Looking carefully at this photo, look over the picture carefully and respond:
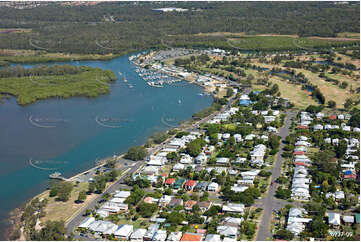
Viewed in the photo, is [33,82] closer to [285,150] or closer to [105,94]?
[105,94]

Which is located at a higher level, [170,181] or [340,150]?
[340,150]

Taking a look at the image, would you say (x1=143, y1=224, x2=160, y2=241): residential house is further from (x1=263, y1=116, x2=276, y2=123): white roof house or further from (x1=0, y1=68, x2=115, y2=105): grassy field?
(x1=0, y1=68, x2=115, y2=105): grassy field

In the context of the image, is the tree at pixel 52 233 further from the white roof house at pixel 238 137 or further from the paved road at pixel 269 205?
the white roof house at pixel 238 137

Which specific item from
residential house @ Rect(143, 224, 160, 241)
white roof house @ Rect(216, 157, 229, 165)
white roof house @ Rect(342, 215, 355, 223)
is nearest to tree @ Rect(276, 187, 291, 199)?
white roof house @ Rect(342, 215, 355, 223)

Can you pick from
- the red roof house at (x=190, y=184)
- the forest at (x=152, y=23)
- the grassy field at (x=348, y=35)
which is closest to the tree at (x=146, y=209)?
the red roof house at (x=190, y=184)

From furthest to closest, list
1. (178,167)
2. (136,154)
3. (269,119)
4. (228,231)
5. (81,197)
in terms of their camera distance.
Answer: (269,119)
(136,154)
(178,167)
(81,197)
(228,231)

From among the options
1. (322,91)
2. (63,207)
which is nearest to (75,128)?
(63,207)

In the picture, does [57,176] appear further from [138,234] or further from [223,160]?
[223,160]
